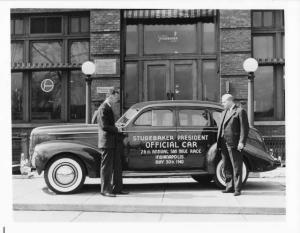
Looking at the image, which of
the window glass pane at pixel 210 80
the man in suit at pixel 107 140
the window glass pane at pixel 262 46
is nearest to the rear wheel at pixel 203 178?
the man in suit at pixel 107 140

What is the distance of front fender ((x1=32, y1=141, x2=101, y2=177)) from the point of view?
8.13m

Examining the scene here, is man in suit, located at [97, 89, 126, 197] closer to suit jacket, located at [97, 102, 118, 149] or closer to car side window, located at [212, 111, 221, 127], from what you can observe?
suit jacket, located at [97, 102, 118, 149]

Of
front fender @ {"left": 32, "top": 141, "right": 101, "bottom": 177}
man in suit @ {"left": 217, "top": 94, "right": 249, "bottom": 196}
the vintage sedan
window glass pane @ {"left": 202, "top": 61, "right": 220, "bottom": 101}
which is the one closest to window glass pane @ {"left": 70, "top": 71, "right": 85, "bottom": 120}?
window glass pane @ {"left": 202, "top": 61, "right": 220, "bottom": 101}

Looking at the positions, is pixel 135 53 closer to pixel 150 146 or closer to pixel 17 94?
pixel 17 94

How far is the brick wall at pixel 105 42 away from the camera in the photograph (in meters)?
13.1

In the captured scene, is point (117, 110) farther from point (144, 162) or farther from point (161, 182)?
point (144, 162)

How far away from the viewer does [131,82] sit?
1352 cm

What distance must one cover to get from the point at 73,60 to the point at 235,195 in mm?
7525

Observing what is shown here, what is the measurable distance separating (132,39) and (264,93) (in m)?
4.19

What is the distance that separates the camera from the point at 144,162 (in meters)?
8.33

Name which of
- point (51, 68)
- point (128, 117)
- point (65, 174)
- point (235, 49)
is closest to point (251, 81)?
point (235, 49)

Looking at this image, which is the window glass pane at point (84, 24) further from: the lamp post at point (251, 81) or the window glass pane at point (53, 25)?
the lamp post at point (251, 81)

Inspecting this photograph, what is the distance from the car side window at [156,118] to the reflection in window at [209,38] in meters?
5.32
